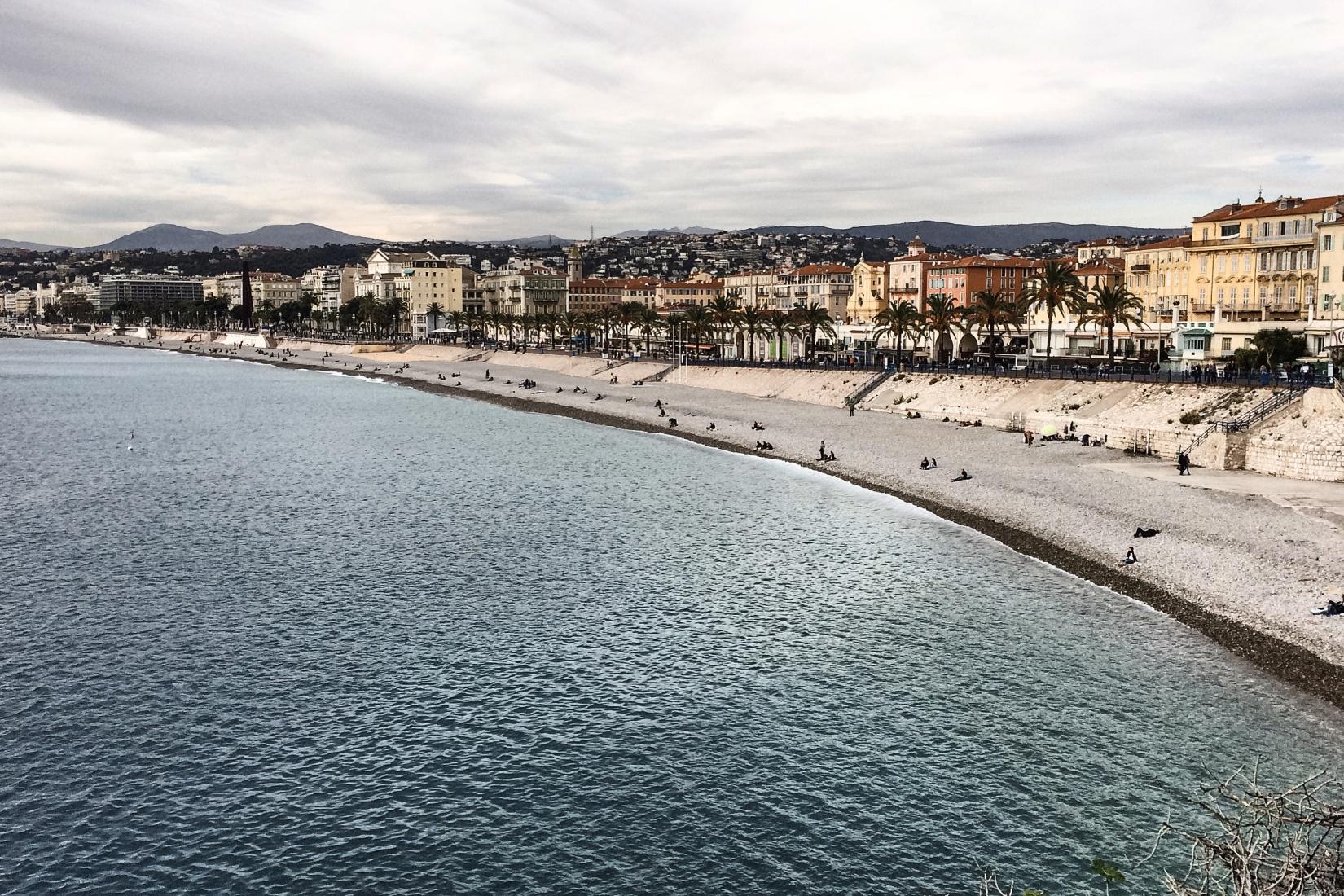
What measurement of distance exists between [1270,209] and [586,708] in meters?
74.1

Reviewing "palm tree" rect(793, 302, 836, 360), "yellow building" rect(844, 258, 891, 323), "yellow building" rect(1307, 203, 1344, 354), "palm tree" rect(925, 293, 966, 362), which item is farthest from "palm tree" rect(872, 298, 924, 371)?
"yellow building" rect(844, 258, 891, 323)

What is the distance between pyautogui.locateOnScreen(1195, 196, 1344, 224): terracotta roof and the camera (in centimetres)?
7238

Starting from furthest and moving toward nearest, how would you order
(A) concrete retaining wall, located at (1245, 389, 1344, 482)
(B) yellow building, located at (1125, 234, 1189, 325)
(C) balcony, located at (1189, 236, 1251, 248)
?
(B) yellow building, located at (1125, 234, 1189, 325)
(C) balcony, located at (1189, 236, 1251, 248)
(A) concrete retaining wall, located at (1245, 389, 1344, 482)

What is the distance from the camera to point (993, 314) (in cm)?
8381

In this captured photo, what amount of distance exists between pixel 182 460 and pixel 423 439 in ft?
54.4

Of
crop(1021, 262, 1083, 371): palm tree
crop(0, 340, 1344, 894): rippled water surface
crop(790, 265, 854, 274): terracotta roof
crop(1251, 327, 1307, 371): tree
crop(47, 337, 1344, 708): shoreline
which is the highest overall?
crop(790, 265, 854, 274): terracotta roof

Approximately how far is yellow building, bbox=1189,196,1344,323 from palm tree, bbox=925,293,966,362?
1902 centimetres

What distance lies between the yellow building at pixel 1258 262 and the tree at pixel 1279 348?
1007 cm

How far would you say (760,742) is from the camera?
22734 millimetres

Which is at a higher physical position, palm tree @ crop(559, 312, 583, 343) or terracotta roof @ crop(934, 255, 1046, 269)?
terracotta roof @ crop(934, 255, 1046, 269)

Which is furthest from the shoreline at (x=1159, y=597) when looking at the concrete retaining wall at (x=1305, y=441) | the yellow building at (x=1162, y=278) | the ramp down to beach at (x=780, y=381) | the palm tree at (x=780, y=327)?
the palm tree at (x=780, y=327)

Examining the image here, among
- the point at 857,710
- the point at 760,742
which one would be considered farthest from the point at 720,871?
the point at 857,710

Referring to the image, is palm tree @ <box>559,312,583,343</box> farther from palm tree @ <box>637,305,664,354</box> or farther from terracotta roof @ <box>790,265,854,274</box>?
terracotta roof @ <box>790,265,854,274</box>

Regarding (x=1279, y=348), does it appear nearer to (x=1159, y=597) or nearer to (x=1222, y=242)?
(x=1222, y=242)
